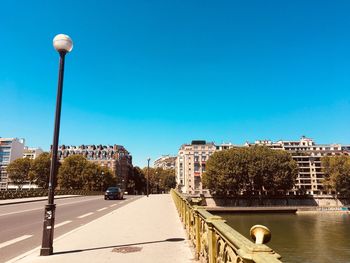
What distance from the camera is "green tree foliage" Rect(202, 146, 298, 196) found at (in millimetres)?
76625

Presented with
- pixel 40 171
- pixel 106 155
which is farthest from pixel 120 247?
pixel 106 155

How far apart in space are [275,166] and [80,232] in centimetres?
7236

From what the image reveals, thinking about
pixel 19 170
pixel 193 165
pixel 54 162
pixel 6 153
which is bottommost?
pixel 54 162

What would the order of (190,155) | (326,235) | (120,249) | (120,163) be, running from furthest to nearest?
(120,163), (190,155), (326,235), (120,249)

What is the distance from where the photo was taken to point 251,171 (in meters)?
76.6

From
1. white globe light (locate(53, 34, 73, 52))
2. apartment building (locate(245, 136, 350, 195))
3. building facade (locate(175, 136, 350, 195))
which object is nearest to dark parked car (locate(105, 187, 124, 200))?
white globe light (locate(53, 34, 73, 52))

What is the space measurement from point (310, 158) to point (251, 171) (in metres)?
65.0

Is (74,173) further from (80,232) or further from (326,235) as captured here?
(80,232)

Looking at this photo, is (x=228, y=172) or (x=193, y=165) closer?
(x=228, y=172)

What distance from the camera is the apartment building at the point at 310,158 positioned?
126 metres

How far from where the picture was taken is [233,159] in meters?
78.3

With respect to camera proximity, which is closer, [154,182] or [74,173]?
[74,173]

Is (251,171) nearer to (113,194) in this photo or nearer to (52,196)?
(113,194)

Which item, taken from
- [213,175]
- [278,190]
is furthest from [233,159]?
[278,190]
